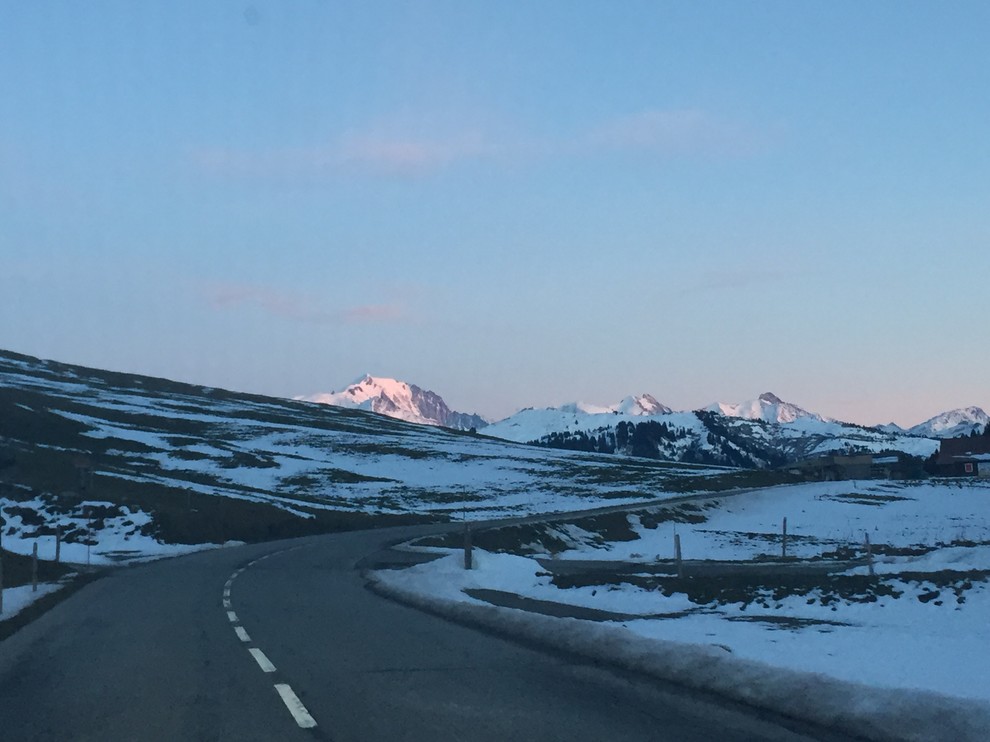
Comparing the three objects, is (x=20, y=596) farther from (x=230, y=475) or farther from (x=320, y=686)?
(x=230, y=475)

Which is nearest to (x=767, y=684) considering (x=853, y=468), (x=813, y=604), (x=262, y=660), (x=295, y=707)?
(x=295, y=707)

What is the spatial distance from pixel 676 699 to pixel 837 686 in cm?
152

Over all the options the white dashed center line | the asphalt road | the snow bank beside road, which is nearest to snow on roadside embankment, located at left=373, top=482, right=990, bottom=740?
the snow bank beside road

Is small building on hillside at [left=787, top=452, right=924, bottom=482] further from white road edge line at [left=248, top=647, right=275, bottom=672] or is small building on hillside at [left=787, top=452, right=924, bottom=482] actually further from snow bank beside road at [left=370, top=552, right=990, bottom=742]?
white road edge line at [left=248, top=647, right=275, bottom=672]

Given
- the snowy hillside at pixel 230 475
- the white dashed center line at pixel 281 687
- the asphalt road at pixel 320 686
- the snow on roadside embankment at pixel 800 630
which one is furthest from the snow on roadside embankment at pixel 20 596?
the snowy hillside at pixel 230 475

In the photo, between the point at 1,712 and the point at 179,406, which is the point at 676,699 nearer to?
the point at 1,712

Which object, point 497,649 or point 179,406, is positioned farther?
point 179,406

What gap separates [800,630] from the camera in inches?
559

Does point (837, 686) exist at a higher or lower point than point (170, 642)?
higher

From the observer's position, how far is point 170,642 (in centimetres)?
1484

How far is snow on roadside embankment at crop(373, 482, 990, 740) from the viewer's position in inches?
330

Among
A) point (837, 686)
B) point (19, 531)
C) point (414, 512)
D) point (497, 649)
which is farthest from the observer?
point (414, 512)

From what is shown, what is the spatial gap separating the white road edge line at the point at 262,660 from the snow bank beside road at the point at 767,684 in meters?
3.70

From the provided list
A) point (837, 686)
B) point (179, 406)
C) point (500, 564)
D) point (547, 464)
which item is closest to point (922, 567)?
point (500, 564)
